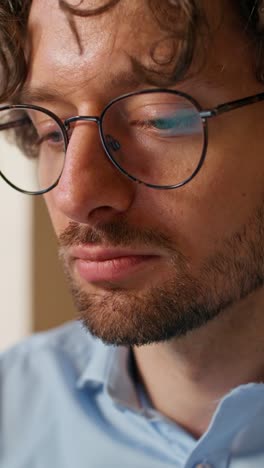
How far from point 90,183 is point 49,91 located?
178 millimetres

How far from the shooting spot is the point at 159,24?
1.11 m

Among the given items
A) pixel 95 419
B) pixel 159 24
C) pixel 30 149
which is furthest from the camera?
pixel 30 149

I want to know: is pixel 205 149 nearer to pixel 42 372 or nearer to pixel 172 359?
pixel 172 359

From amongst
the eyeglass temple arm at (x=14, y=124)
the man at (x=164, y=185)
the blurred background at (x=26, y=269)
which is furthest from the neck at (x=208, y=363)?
the blurred background at (x=26, y=269)

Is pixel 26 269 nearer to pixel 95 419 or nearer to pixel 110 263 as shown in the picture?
pixel 95 419

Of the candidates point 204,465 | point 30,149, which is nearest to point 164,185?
point 204,465

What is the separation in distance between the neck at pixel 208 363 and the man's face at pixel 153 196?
0.23 feet

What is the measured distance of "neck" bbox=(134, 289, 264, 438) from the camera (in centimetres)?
126

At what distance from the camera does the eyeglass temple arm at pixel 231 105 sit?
3.62ft

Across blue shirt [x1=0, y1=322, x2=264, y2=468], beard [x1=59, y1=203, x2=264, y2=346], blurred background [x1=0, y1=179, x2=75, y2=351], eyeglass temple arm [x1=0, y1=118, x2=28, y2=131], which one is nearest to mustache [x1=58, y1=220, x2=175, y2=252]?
beard [x1=59, y1=203, x2=264, y2=346]

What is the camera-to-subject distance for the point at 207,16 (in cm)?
112

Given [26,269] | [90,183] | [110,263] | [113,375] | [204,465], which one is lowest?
[204,465]

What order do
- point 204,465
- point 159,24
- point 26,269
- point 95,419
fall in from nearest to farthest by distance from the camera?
point 159,24 → point 204,465 → point 95,419 → point 26,269

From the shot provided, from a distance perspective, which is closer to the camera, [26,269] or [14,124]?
[14,124]
